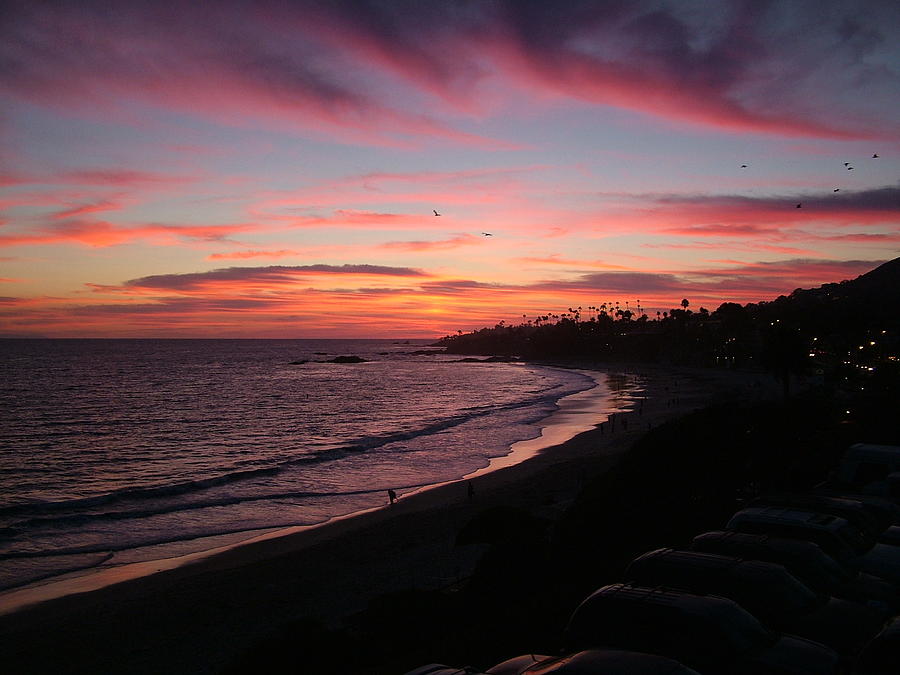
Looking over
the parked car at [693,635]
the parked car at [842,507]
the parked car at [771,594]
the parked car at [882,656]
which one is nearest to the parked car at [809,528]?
the parked car at [842,507]

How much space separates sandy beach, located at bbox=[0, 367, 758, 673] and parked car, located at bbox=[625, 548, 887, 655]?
25.1ft

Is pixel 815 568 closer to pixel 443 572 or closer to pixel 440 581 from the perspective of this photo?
pixel 440 581

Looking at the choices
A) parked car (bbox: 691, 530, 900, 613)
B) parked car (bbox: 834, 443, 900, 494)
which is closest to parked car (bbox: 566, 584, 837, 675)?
parked car (bbox: 691, 530, 900, 613)

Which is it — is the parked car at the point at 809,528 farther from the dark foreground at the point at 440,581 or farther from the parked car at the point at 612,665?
the parked car at the point at 612,665

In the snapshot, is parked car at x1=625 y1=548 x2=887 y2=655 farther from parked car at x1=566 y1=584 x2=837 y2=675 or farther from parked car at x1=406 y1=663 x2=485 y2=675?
parked car at x1=406 y1=663 x2=485 y2=675

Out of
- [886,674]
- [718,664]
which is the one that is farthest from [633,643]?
[886,674]

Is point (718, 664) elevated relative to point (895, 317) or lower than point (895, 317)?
lower

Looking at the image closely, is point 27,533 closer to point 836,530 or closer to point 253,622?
point 253,622

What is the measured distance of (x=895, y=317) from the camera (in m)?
128

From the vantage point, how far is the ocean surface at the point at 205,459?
25484mm

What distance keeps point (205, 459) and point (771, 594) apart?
3958 centimetres

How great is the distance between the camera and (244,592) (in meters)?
18.5

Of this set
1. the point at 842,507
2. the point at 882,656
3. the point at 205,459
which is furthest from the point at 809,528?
the point at 205,459

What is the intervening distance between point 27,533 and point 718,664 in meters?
27.2
